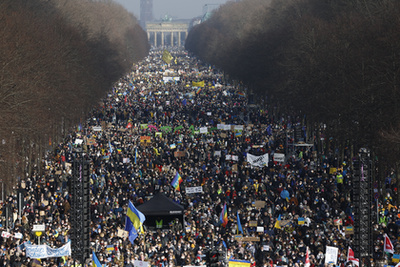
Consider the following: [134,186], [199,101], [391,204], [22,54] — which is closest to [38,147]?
[22,54]

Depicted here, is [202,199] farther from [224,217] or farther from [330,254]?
[330,254]

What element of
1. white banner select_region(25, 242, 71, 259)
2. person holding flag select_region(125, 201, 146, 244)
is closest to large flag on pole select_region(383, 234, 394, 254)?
person holding flag select_region(125, 201, 146, 244)

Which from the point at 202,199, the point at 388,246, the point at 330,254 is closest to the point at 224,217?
the point at 202,199

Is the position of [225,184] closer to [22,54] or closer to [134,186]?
[134,186]

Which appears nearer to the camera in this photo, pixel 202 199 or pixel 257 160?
pixel 202 199

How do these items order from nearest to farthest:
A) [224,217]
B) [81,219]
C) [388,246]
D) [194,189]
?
[81,219]
[388,246]
[224,217]
[194,189]

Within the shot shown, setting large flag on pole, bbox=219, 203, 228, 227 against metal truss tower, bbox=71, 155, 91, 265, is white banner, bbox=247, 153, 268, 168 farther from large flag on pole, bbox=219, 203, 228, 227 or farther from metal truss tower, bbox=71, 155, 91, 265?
metal truss tower, bbox=71, 155, 91, 265
